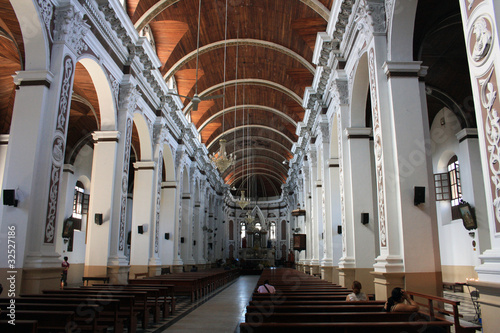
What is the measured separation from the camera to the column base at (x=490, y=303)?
335cm

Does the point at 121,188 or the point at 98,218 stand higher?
the point at 121,188

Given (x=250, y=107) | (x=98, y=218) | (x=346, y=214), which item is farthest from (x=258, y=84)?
(x=98, y=218)

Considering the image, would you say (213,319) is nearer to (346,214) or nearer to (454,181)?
(346,214)

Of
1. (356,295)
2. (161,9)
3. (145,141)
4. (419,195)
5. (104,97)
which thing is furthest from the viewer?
(145,141)

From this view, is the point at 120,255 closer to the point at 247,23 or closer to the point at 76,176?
the point at 76,176

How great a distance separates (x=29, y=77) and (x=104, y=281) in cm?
533

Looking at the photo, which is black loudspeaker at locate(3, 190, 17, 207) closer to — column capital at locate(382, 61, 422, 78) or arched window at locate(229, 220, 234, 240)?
column capital at locate(382, 61, 422, 78)

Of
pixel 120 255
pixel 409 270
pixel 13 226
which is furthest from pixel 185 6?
pixel 409 270

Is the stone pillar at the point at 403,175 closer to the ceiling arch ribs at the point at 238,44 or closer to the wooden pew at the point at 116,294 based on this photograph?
the wooden pew at the point at 116,294

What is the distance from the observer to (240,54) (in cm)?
1747

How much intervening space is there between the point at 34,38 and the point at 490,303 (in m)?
8.17

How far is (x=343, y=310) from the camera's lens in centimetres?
456

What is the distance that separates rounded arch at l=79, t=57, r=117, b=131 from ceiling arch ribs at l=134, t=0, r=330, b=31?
98.1 inches

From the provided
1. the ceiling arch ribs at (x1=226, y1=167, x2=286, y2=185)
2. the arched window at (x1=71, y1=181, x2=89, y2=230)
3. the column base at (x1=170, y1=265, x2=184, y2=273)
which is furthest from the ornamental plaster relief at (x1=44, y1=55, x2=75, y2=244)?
the ceiling arch ribs at (x1=226, y1=167, x2=286, y2=185)
